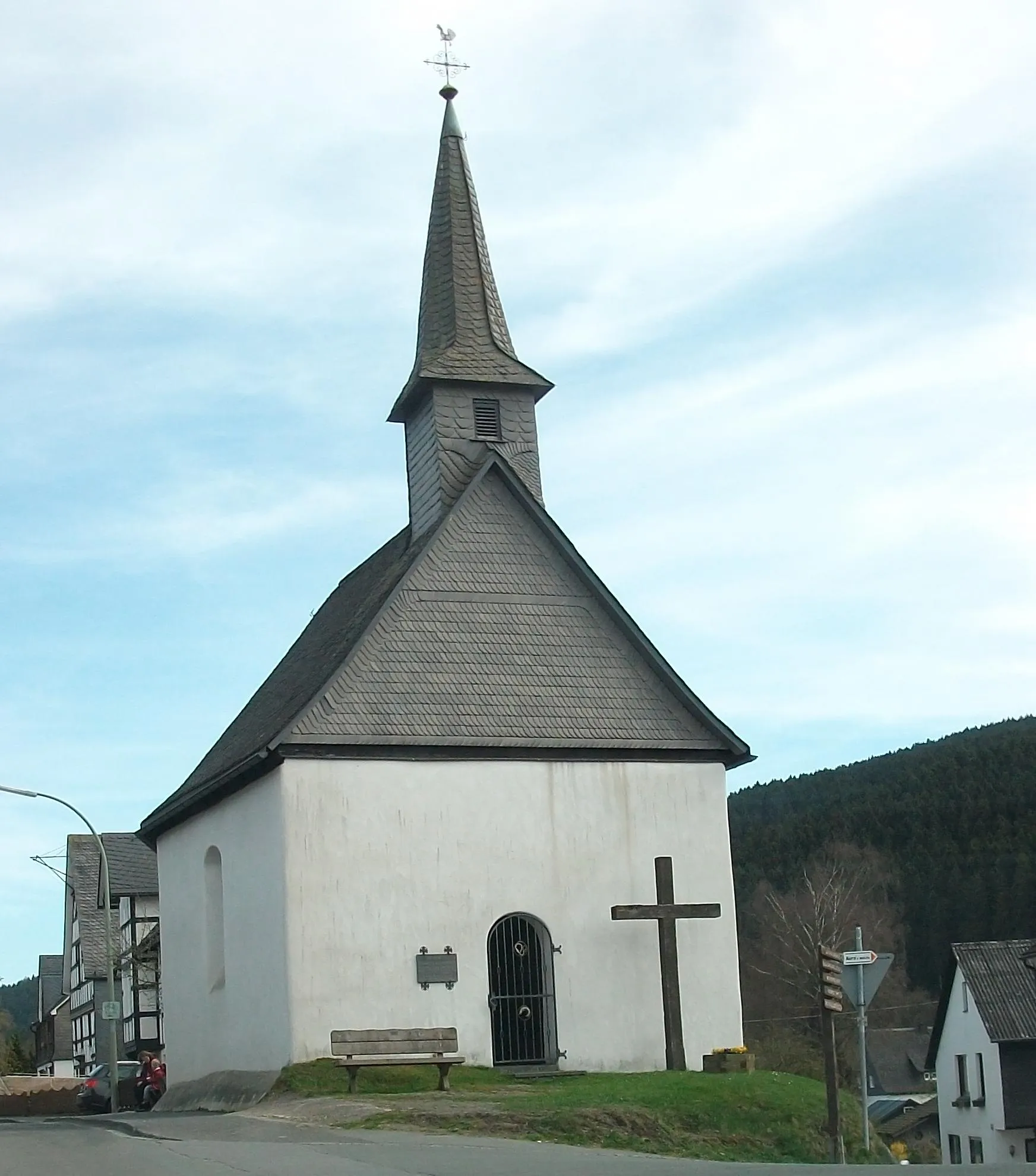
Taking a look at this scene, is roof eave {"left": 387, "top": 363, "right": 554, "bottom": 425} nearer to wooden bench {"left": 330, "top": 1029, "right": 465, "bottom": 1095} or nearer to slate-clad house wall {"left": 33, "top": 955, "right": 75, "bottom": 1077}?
wooden bench {"left": 330, "top": 1029, "right": 465, "bottom": 1095}

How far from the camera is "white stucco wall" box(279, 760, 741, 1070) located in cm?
2173

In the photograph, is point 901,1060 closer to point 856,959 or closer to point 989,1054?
point 989,1054

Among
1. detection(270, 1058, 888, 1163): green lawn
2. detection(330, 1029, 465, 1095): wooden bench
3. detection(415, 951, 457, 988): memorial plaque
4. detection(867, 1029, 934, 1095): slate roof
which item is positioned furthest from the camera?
detection(867, 1029, 934, 1095): slate roof

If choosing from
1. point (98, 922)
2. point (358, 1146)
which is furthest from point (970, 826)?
point (358, 1146)

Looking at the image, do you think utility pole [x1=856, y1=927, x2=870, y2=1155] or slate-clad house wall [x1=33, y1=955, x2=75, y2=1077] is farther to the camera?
slate-clad house wall [x1=33, y1=955, x2=75, y2=1077]

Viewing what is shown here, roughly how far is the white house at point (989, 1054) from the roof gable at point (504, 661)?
2966 cm

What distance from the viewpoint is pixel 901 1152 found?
51344 mm

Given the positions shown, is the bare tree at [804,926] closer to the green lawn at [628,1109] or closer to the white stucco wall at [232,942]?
→ the white stucco wall at [232,942]

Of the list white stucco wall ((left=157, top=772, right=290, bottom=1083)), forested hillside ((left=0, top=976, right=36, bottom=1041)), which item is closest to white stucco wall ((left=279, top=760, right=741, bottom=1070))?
white stucco wall ((left=157, top=772, right=290, bottom=1083))

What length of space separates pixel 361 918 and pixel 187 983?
6182mm

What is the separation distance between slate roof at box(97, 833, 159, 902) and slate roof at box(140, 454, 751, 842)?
27417 mm

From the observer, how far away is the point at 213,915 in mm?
25875

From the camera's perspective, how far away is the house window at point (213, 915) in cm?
2559

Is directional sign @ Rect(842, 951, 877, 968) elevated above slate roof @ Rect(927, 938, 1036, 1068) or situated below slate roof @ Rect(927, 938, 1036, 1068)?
above
